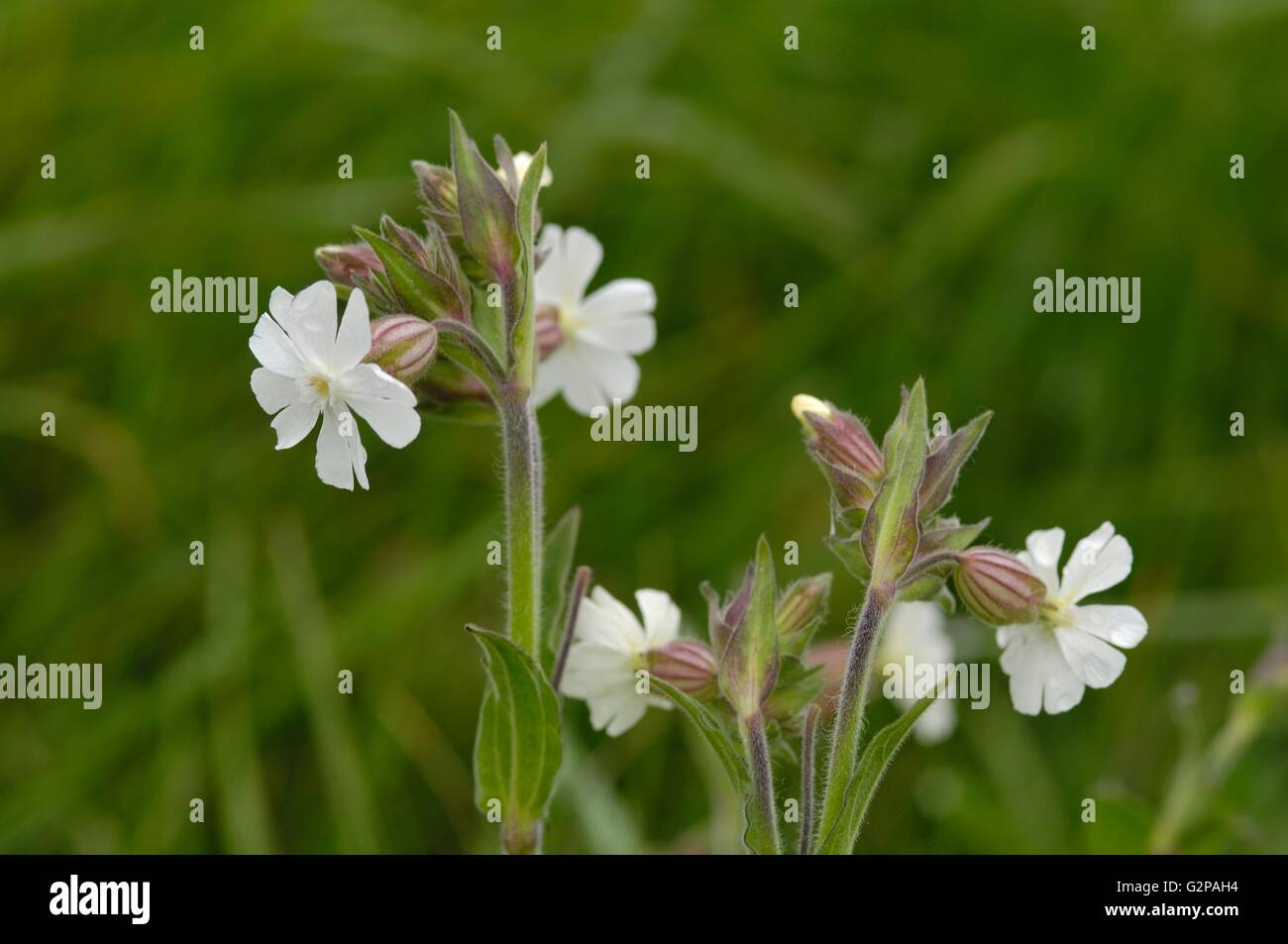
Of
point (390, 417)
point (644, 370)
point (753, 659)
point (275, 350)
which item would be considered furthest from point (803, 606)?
point (644, 370)

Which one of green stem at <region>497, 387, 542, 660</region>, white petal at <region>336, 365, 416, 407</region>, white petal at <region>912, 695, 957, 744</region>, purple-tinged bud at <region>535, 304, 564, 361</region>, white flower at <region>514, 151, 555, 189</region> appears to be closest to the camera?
white petal at <region>336, 365, 416, 407</region>

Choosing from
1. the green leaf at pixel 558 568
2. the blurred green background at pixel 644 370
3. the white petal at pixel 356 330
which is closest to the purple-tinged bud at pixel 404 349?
the white petal at pixel 356 330

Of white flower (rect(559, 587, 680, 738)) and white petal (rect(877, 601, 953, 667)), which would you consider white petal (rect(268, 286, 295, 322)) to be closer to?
white flower (rect(559, 587, 680, 738))

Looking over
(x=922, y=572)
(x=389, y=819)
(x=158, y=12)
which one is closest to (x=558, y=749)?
(x=922, y=572)

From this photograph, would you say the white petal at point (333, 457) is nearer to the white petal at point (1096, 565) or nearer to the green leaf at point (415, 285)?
the green leaf at point (415, 285)

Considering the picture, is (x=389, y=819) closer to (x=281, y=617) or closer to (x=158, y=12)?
(x=281, y=617)

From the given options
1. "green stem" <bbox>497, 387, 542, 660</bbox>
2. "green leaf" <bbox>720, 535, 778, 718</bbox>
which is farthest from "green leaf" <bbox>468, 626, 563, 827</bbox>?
"green leaf" <bbox>720, 535, 778, 718</bbox>

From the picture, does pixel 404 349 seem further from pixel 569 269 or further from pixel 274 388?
pixel 569 269

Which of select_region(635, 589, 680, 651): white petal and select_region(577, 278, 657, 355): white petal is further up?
select_region(577, 278, 657, 355): white petal
